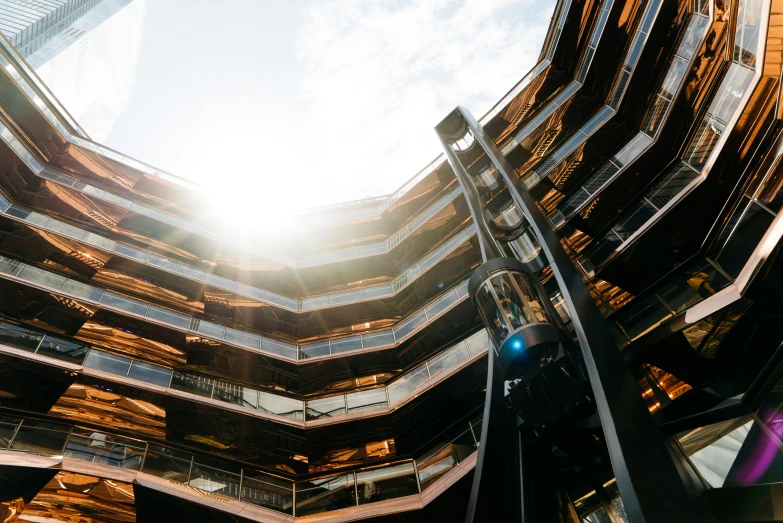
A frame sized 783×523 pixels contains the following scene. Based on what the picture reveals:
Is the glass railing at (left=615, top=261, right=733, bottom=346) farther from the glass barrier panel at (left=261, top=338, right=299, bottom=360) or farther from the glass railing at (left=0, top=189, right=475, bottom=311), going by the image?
the glass barrier panel at (left=261, top=338, right=299, bottom=360)

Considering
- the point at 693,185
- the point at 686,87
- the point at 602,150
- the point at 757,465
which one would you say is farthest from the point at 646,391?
the point at 602,150

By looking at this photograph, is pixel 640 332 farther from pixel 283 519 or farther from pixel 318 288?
pixel 318 288

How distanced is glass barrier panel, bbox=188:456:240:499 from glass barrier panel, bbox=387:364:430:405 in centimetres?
635

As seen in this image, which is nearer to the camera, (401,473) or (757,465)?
(757,465)

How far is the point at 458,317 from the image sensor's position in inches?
824

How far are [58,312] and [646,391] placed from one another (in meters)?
19.9

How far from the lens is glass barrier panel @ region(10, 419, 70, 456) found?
13.4m

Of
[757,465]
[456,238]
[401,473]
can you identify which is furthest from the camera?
[456,238]

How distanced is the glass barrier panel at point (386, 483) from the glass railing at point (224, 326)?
5.92 m

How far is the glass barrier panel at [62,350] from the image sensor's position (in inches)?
650

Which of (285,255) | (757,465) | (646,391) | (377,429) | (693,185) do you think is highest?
(285,255)

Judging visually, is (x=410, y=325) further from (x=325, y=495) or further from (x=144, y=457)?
(x=144, y=457)

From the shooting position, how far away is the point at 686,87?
1597 cm

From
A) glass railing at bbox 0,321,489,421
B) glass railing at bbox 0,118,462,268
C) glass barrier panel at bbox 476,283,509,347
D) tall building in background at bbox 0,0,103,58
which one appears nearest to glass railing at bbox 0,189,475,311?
glass railing at bbox 0,118,462,268
